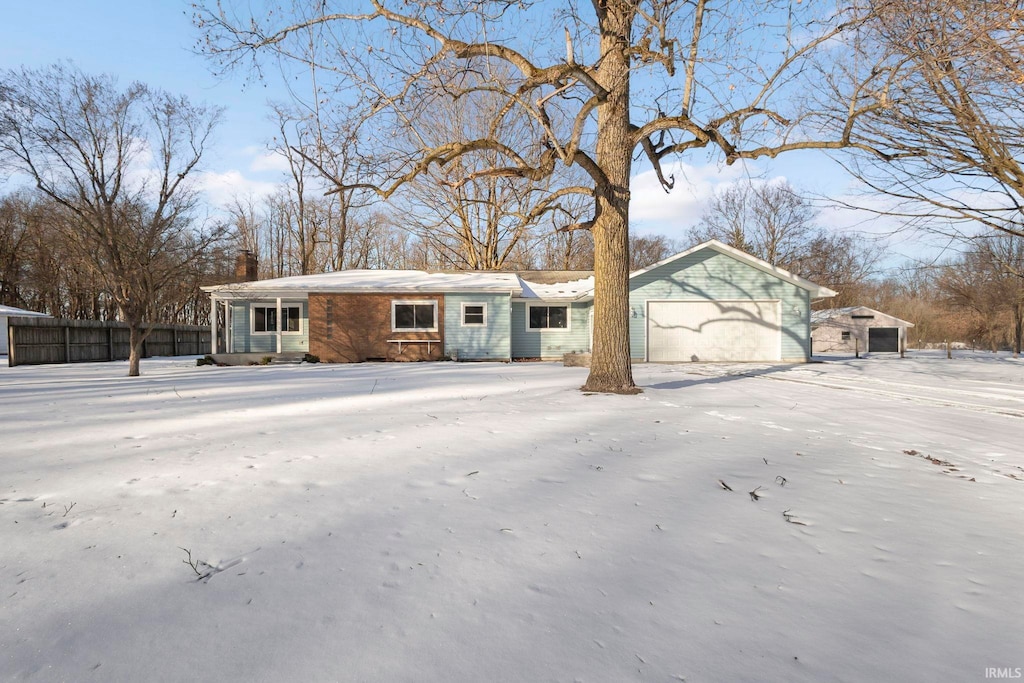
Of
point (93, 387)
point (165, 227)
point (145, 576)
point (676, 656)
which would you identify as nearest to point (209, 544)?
point (145, 576)

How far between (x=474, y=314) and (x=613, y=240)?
10867mm

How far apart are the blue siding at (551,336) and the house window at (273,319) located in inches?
329

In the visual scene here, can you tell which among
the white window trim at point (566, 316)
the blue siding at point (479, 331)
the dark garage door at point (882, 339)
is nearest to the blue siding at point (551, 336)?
the white window trim at point (566, 316)

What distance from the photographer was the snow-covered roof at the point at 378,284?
676 inches

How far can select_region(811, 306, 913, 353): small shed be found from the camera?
35.6m

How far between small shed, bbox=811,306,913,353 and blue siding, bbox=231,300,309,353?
36.5m

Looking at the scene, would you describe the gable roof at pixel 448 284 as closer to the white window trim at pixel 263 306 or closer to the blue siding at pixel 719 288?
the blue siding at pixel 719 288

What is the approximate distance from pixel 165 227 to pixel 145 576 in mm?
13859

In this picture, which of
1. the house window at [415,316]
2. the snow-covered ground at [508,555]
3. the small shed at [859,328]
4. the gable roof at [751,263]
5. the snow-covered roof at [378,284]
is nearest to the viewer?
the snow-covered ground at [508,555]

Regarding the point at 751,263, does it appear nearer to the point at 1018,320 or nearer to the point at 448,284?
the point at 448,284

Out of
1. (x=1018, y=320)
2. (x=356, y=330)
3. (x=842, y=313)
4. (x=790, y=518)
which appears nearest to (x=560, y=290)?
(x=356, y=330)

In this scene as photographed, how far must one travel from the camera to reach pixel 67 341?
19.2 meters

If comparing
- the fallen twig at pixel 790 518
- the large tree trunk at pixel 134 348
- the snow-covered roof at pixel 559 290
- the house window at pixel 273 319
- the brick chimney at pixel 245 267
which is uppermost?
the brick chimney at pixel 245 267

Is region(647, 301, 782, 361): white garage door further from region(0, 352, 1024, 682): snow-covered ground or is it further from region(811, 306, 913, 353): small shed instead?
region(811, 306, 913, 353): small shed
